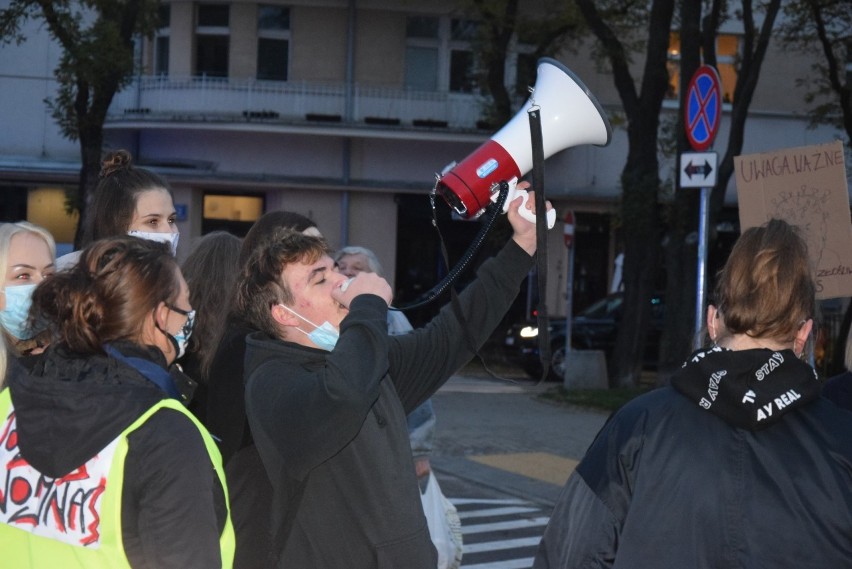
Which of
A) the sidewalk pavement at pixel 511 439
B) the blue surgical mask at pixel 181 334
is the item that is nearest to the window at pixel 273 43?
the sidewalk pavement at pixel 511 439

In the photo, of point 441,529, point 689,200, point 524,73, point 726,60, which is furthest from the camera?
point 726,60

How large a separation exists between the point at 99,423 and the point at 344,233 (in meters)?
22.2

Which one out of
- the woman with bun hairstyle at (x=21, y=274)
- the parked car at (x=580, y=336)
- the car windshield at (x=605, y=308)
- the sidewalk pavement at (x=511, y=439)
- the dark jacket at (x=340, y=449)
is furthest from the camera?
the car windshield at (x=605, y=308)

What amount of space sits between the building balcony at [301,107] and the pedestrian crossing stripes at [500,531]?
49.5 feet

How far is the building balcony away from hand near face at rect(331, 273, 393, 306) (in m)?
20.9

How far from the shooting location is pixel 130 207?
14.7ft

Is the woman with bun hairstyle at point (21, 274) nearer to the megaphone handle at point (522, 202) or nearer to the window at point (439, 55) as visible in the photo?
the megaphone handle at point (522, 202)

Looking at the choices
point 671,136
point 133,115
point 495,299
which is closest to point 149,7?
point 133,115

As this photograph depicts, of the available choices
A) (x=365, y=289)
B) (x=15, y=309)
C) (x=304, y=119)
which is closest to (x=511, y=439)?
(x=15, y=309)

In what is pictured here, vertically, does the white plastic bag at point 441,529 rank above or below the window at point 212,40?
below

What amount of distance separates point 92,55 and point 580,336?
9469 millimetres

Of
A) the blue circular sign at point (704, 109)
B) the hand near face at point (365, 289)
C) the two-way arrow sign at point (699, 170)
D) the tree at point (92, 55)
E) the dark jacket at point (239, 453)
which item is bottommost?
the dark jacket at point (239, 453)

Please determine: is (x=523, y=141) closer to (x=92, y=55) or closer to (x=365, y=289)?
(x=365, y=289)

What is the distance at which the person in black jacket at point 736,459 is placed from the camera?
2.62 metres
